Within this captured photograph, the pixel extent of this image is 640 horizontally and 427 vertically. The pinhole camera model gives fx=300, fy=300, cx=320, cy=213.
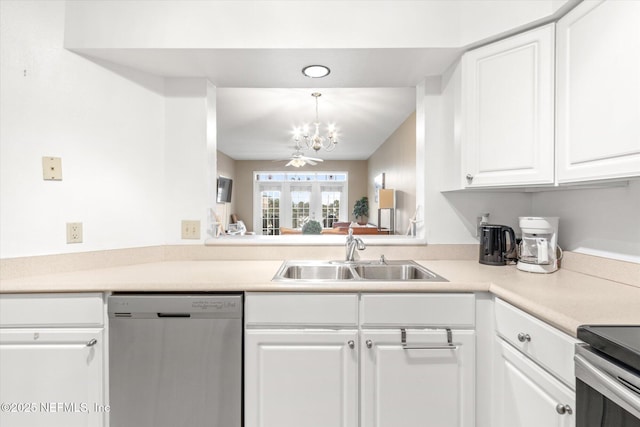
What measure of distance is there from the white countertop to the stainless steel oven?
0.09m

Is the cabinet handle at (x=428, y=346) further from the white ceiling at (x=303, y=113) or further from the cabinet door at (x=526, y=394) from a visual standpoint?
the white ceiling at (x=303, y=113)

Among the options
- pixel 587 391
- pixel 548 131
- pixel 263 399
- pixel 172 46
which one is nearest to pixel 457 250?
pixel 548 131

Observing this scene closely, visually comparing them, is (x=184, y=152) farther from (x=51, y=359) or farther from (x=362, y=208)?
(x=362, y=208)

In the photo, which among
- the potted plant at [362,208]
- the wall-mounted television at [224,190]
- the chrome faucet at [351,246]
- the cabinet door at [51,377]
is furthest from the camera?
the potted plant at [362,208]

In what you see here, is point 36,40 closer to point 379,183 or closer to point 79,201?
point 79,201

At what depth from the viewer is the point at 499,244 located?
5.37 feet

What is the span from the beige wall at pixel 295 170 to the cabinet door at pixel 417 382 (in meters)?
6.78

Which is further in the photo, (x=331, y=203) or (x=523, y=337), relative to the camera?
(x=331, y=203)

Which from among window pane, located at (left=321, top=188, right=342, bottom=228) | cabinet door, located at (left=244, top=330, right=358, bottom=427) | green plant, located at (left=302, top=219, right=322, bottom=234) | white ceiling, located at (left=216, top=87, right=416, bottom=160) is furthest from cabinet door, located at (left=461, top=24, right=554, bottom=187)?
window pane, located at (left=321, top=188, right=342, bottom=228)

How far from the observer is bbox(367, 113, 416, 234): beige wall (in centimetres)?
382

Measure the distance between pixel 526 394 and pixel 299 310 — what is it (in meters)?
0.87

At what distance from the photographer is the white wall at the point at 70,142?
4.55 ft

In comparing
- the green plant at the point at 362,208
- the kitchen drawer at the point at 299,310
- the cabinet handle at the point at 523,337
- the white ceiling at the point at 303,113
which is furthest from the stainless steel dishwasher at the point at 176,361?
the green plant at the point at 362,208

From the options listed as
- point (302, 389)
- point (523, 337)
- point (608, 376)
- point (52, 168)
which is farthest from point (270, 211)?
point (608, 376)
